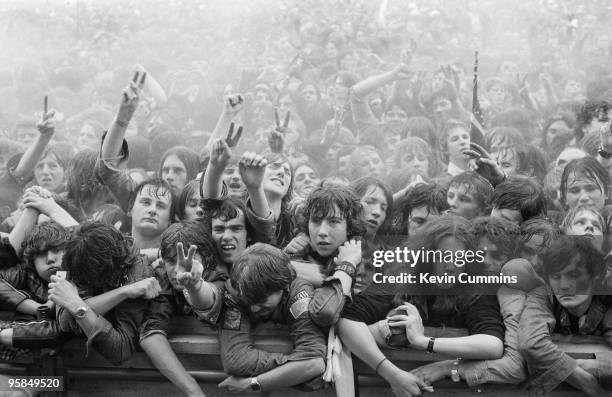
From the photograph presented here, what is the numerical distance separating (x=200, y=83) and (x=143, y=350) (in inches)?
64.4

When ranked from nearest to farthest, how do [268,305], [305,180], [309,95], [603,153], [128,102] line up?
1. [268,305]
2. [128,102]
3. [603,153]
4. [305,180]
5. [309,95]

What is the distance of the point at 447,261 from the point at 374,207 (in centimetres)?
47

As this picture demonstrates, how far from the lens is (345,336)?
4086 mm

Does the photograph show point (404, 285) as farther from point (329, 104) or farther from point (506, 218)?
point (329, 104)

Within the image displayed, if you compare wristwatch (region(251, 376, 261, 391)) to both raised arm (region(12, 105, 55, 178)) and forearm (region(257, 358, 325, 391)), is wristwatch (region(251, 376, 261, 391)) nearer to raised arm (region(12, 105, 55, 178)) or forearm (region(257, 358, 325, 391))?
forearm (region(257, 358, 325, 391))

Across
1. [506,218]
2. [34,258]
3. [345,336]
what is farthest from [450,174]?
[34,258]

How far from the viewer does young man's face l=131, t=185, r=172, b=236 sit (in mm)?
4445

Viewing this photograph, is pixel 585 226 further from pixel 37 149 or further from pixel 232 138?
pixel 37 149

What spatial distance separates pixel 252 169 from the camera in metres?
4.17

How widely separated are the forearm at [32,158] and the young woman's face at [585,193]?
2762mm

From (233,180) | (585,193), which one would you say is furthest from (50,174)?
(585,193)

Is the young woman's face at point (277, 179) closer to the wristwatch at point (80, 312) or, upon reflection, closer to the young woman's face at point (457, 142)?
the young woman's face at point (457, 142)

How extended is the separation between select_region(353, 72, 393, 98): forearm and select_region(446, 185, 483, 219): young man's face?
949 millimetres

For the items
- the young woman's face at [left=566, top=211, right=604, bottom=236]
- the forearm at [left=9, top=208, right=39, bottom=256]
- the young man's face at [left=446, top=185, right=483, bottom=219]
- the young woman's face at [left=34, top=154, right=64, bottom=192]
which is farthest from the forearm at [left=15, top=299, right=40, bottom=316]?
the young woman's face at [left=566, top=211, right=604, bottom=236]
